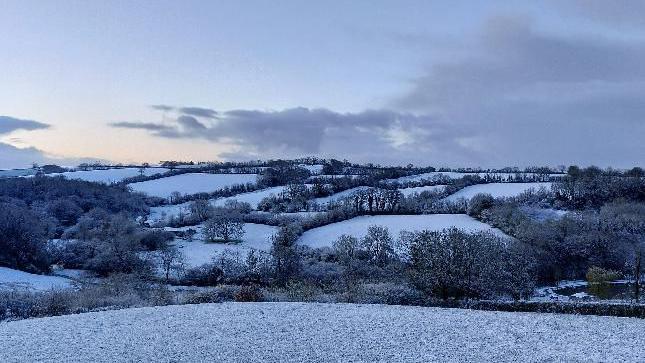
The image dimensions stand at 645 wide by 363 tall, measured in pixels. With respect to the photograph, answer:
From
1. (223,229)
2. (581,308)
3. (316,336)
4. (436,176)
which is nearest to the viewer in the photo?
(316,336)

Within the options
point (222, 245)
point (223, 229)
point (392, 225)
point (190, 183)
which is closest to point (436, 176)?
point (190, 183)

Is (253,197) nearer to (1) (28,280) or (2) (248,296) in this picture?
(1) (28,280)

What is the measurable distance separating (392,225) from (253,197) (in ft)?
173

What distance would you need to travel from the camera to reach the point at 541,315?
109 feet

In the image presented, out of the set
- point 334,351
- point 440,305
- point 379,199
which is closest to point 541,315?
point 440,305

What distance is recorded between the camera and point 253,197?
442ft

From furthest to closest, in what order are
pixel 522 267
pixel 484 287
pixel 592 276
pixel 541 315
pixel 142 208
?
pixel 142 208, pixel 592 276, pixel 522 267, pixel 484 287, pixel 541 315

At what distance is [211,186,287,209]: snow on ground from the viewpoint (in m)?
128

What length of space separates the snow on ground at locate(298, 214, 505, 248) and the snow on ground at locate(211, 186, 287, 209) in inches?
1366

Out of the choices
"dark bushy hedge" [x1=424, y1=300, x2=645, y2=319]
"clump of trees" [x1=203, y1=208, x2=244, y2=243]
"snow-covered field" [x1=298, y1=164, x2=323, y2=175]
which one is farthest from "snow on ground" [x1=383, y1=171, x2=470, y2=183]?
"dark bushy hedge" [x1=424, y1=300, x2=645, y2=319]

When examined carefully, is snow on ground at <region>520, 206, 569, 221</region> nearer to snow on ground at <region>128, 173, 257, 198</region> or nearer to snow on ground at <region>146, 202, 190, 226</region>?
snow on ground at <region>146, 202, 190, 226</region>

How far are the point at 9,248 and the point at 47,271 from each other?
5167mm

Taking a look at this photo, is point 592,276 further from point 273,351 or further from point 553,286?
point 273,351

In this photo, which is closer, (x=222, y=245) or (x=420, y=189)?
(x=222, y=245)
